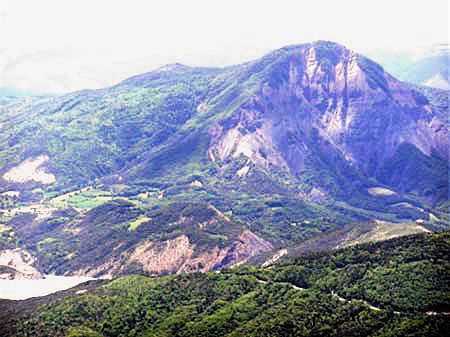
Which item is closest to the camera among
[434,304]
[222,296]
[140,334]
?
[434,304]

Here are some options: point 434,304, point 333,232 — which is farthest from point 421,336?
point 333,232

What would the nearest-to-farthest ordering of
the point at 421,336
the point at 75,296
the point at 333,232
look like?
the point at 421,336
the point at 75,296
the point at 333,232

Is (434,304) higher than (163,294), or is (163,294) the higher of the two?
(434,304)

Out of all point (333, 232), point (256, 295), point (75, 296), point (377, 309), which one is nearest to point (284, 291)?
point (256, 295)

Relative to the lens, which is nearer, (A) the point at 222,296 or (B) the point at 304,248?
(A) the point at 222,296

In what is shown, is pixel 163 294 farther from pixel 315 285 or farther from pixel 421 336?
pixel 421 336

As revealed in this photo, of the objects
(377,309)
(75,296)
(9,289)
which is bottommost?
(9,289)

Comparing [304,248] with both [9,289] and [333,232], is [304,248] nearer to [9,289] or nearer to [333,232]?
[333,232]
